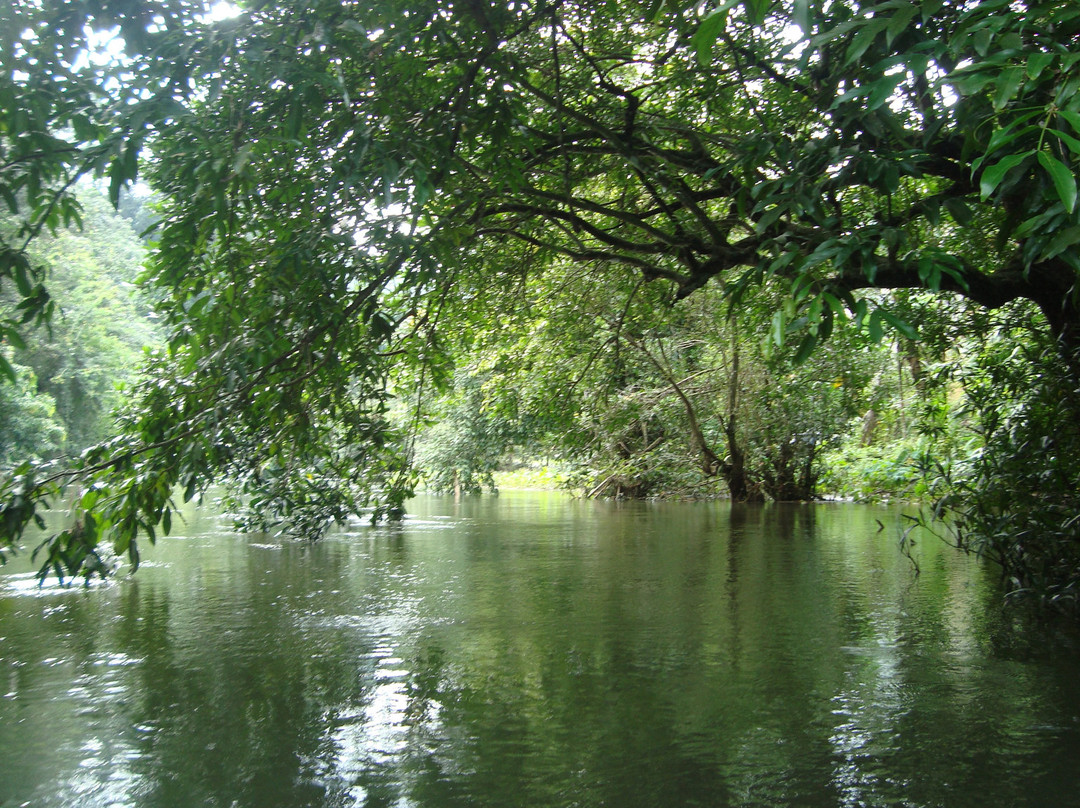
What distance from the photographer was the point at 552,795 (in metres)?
3.24

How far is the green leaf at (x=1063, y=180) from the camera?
2.15 m

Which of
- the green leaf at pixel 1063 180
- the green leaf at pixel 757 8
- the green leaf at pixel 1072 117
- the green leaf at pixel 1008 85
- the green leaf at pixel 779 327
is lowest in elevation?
the green leaf at pixel 779 327

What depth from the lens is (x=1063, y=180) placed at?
2180mm

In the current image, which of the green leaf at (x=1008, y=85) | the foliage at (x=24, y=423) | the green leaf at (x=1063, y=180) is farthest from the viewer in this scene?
the foliage at (x=24, y=423)

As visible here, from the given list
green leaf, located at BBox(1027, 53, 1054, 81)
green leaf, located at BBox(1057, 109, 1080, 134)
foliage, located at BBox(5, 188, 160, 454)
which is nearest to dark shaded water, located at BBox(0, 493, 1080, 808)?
green leaf, located at BBox(1057, 109, 1080, 134)

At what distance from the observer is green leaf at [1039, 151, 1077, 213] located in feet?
7.07

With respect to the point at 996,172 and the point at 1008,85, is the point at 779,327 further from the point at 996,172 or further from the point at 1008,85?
the point at 1008,85

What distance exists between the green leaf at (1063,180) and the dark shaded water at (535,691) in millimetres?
2171

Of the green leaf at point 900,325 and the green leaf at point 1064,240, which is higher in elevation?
the green leaf at point 1064,240

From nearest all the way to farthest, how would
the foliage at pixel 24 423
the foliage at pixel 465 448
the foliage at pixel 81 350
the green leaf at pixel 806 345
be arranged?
the green leaf at pixel 806 345 < the foliage at pixel 465 448 < the foliage at pixel 24 423 < the foliage at pixel 81 350

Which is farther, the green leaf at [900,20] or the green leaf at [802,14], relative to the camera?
the green leaf at [900,20]

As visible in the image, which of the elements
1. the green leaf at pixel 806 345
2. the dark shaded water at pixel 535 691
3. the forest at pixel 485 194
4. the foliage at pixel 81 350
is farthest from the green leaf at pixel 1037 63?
the foliage at pixel 81 350

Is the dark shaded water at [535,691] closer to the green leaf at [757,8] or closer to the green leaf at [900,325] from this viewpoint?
the green leaf at [900,325]

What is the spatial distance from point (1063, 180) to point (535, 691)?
3.37 m
